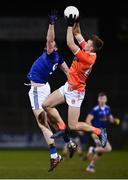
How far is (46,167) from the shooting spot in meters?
21.0

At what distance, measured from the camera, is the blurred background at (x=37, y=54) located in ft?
94.8

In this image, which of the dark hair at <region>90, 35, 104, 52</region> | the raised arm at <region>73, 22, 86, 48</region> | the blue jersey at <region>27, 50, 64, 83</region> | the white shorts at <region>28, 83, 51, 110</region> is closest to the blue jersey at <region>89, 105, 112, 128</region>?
the white shorts at <region>28, 83, 51, 110</region>

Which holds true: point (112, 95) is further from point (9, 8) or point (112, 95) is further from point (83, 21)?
point (9, 8)

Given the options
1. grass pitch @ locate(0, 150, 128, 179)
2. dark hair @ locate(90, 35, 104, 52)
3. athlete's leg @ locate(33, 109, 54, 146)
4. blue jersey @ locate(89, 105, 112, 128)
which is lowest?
grass pitch @ locate(0, 150, 128, 179)

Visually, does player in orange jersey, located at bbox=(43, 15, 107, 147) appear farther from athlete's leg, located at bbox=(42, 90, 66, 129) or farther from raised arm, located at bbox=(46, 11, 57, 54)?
raised arm, located at bbox=(46, 11, 57, 54)

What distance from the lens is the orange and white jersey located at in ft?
52.8

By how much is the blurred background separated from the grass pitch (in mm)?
1962

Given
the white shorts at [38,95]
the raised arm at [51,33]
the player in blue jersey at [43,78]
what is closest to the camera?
the raised arm at [51,33]

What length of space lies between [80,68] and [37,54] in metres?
14.1

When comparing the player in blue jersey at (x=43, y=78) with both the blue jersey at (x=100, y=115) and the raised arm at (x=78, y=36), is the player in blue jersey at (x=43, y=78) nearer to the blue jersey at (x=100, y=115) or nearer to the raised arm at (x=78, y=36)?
the raised arm at (x=78, y=36)

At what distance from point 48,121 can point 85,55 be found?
5.99 ft

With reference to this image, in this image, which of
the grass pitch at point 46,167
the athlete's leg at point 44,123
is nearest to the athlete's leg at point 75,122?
the athlete's leg at point 44,123

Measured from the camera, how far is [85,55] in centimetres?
1609

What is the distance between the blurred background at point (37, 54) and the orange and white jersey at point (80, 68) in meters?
12.1
